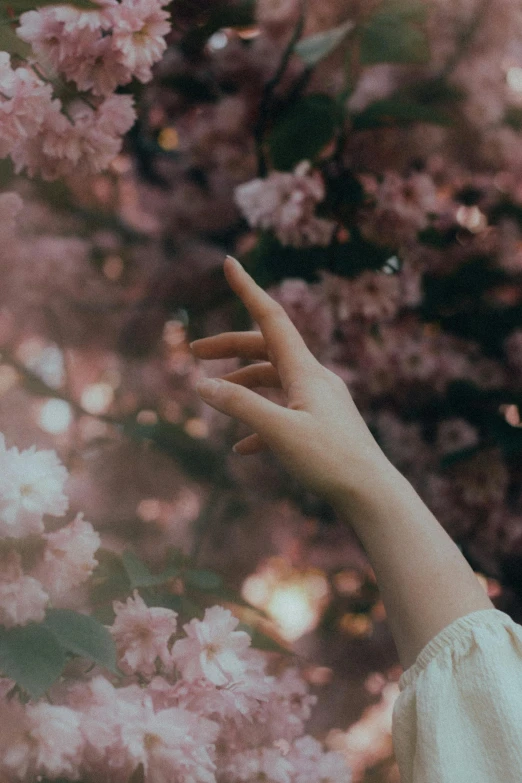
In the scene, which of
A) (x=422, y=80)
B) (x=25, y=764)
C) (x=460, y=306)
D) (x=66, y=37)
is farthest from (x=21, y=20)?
(x=460, y=306)

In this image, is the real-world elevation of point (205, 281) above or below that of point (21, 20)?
below

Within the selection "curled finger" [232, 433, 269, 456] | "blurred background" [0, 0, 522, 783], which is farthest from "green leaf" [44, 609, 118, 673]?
"blurred background" [0, 0, 522, 783]

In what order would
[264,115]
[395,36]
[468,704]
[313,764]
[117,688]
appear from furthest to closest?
[264,115] < [395,36] < [313,764] < [117,688] < [468,704]

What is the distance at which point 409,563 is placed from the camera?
0.41m

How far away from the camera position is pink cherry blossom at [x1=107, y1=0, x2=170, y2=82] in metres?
0.54

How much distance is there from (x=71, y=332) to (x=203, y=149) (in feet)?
1.38

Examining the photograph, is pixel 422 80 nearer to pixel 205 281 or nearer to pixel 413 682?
pixel 205 281

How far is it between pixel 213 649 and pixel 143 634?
52 mm

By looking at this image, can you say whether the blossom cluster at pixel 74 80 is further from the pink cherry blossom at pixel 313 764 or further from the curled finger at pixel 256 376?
the pink cherry blossom at pixel 313 764

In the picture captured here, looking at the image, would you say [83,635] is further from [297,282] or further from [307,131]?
[307,131]

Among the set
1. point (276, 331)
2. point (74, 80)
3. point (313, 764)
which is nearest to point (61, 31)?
point (74, 80)

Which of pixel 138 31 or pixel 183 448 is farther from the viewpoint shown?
pixel 183 448

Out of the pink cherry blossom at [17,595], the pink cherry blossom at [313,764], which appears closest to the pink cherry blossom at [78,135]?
the pink cherry blossom at [17,595]

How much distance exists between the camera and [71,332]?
130cm
